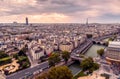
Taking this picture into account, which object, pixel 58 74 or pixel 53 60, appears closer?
pixel 58 74

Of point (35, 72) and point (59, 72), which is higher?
point (59, 72)

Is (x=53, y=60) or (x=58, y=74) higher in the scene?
(x=58, y=74)

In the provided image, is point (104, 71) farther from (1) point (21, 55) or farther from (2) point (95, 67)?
(1) point (21, 55)

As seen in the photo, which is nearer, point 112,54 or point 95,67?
point 95,67

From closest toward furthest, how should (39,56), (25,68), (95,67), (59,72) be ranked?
1. (59,72)
2. (95,67)
3. (25,68)
4. (39,56)

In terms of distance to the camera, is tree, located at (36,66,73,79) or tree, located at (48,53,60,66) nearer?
tree, located at (36,66,73,79)

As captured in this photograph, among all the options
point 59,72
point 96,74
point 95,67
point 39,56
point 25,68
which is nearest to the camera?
point 59,72

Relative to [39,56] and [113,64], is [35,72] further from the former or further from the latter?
[113,64]

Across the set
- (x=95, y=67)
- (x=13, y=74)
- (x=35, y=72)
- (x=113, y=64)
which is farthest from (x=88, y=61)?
(x=13, y=74)

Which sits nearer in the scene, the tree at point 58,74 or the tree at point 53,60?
the tree at point 58,74
